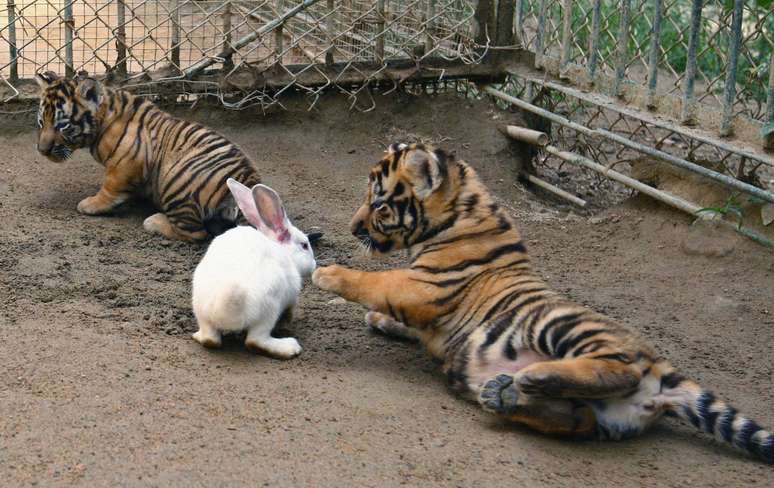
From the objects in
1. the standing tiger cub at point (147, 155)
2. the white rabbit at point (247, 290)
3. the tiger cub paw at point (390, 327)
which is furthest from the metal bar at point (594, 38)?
the white rabbit at point (247, 290)

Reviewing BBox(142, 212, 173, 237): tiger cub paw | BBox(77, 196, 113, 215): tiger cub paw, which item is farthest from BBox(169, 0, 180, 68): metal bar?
BBox(142, 212, 173, 237): tiger cub paw

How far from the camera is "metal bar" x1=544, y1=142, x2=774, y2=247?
5810 millimetres

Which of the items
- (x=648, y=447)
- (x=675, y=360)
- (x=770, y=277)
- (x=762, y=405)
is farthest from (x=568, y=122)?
(x=648, y=447)

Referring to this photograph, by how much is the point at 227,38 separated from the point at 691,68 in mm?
3223

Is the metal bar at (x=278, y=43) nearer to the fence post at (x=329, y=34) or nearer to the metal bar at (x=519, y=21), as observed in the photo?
the fence post at (x=329, y=34)

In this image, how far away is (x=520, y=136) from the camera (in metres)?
7.44

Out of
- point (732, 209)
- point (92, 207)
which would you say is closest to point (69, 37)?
point (92, 207)

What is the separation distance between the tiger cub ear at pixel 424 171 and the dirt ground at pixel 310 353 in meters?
0.62

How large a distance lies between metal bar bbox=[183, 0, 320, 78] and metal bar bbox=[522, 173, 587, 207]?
203 cm

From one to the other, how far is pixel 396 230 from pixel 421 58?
3.15m

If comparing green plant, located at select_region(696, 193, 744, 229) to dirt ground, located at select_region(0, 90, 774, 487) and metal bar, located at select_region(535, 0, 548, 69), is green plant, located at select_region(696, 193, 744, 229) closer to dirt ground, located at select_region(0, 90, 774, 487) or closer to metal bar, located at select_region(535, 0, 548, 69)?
dirt ground, located at select_region(0, 90, 774, 487)

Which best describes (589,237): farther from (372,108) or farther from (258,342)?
(258,342)

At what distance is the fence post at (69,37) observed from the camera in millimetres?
6836

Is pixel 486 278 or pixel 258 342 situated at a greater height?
pixel 486 278
